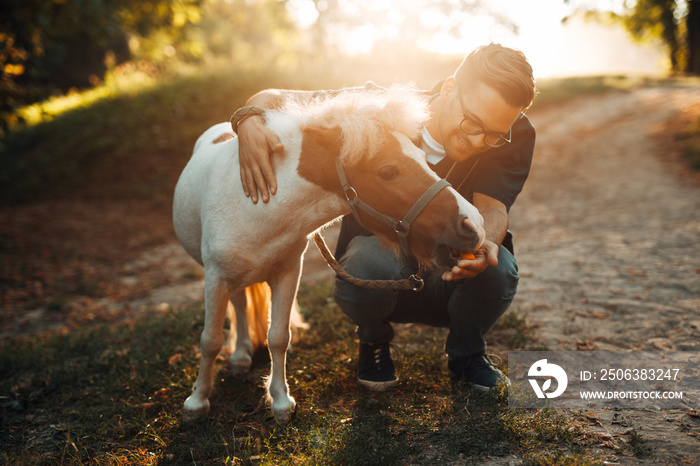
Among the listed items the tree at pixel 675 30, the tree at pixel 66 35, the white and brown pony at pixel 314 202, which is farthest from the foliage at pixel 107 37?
the tree at pixel 675 30

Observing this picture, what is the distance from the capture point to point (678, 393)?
2721 millimetres

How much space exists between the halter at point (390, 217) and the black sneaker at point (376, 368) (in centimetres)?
106

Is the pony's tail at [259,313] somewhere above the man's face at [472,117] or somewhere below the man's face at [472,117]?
below

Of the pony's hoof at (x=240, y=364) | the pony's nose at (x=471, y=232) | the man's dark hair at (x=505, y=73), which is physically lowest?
the pony's hoof at (x=240, y=364)

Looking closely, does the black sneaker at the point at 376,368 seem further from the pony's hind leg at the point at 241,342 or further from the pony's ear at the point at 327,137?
the pony's ear at the point at 327,137

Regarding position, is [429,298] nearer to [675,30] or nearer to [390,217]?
[390,217]

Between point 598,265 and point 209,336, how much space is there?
4.67 metres

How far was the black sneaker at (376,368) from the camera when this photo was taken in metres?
2.97

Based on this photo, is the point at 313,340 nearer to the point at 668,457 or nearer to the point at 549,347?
the point at 549,347

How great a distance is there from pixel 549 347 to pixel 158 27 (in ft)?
56.3

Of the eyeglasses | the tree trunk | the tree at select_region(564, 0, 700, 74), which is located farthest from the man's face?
the tree trunk

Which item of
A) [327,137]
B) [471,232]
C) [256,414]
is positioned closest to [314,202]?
[327,137]

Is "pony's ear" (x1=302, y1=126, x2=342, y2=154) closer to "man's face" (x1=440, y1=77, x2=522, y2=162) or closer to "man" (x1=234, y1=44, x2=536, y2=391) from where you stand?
"man" (x1=234, y1=44, x2=536, y2=391)

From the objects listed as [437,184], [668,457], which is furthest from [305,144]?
[668,457]
